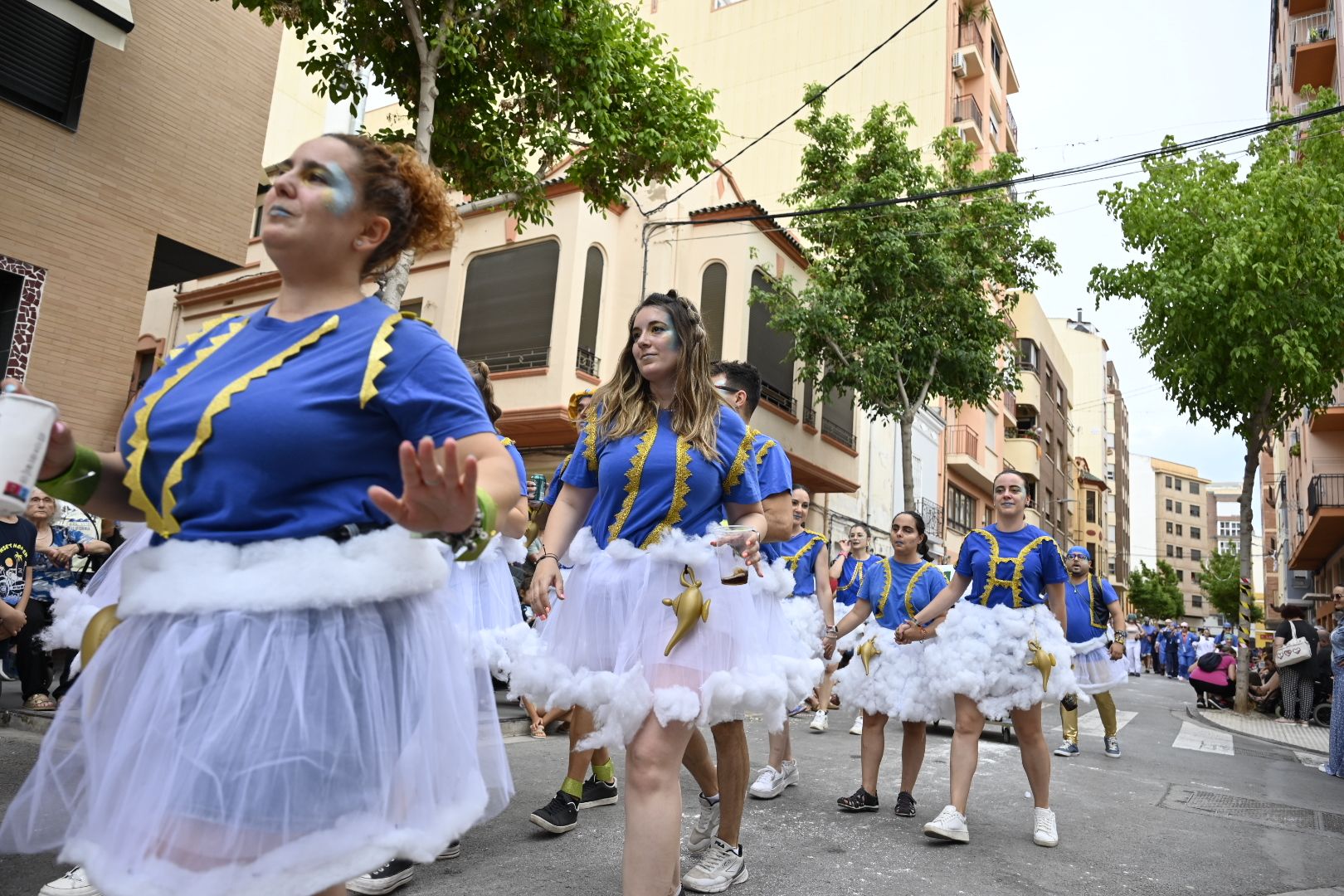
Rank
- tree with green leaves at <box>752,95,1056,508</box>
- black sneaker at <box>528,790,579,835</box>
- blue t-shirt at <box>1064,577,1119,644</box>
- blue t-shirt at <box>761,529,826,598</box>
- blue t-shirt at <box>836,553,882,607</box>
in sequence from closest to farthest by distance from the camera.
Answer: black sneaker at <box>528,790,579,835</box> → blue t-shirt at <box>761,529,826,598</box> → blue t-shirt at <box>836,553,882,607</box> → blue t-shirt at <box>1064,577,1119,644</box> → tree with green leaves at <box>752,95,1056,508</box>

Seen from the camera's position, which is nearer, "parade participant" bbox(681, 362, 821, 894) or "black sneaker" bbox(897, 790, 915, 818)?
"parade participant" bbox(681, 362, 821, 894)

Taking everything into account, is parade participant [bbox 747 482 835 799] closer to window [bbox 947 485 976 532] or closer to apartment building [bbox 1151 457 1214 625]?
window [bbox 947 485 976 532]

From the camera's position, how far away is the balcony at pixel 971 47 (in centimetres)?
3362

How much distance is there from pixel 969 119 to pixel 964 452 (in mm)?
11170

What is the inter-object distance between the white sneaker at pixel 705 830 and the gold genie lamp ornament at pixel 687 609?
1435 millimetres

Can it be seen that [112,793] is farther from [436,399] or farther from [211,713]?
[436,399]

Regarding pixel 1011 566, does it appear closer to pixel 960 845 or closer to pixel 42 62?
pixel 960 845

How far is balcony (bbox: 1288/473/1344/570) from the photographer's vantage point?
28328mm

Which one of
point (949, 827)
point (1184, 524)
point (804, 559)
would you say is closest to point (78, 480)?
point (949, 827)

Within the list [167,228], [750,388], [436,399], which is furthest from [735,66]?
[436,399]

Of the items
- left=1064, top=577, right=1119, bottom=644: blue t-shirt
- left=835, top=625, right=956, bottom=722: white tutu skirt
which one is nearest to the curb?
left=1064, top=577, right=1119, bottom=644: blue t-shirt

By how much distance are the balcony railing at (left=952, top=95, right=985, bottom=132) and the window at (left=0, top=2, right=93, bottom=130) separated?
92.4ft

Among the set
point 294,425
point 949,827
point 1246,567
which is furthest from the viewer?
point 1246,567

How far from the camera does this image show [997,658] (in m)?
5.83
